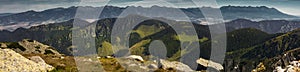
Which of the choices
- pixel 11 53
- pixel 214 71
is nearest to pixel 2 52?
pixel 11 53

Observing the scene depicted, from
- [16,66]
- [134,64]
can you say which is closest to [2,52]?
[16,66]

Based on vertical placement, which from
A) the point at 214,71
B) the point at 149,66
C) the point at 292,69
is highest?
the point at 292,69

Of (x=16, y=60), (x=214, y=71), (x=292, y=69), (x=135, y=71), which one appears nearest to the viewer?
(x=292, y=69)

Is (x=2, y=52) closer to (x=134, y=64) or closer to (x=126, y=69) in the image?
(x=126, y=69)

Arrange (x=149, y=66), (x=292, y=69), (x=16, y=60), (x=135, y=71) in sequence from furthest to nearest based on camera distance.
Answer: (x=149, y=66)
(x=135, y=71)
(x=16, y=60)
(x=292, y=69)

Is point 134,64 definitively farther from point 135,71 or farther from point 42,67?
point 42,67

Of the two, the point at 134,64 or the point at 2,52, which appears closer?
the point at 2,52

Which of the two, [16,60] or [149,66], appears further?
[149,66]

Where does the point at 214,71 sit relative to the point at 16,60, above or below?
below

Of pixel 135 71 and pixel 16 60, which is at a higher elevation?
pixel 16 60
